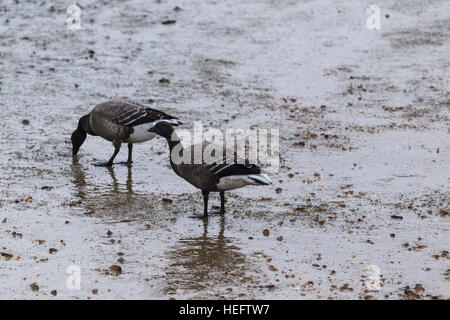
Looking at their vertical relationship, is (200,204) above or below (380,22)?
below

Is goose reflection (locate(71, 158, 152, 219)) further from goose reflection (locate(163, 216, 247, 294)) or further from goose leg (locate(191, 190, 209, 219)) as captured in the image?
goose reflection (locate(163, 216, 247, 294))

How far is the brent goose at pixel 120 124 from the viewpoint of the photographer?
10.7m

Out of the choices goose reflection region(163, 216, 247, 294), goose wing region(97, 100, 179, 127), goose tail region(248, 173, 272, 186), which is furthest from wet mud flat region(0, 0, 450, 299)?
goose wing region(97, 100, 179, 127)

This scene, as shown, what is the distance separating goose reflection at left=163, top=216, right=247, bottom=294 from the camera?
7.36 metres

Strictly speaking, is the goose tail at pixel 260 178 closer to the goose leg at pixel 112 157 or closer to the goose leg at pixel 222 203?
the goose leg at pixel 222 203

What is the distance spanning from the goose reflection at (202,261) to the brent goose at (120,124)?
238 centimetres

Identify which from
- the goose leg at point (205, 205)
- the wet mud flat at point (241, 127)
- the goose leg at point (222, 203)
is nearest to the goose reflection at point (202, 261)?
the wet mud flat at point (241, 127)

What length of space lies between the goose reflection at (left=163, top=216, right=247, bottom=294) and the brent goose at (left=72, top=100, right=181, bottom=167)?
238 centimetres

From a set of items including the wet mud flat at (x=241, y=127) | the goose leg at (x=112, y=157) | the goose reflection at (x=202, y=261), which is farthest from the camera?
the goose leg at (x=112, y=157)

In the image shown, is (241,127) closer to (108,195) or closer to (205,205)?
(108,195)
